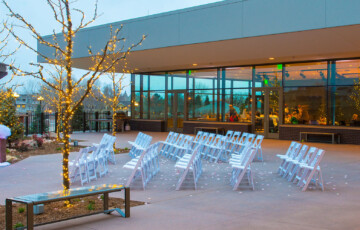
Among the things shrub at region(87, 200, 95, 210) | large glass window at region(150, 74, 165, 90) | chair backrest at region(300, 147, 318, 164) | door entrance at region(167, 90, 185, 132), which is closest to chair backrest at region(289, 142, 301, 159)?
chair backrest at region(300, 147, 318, 164)

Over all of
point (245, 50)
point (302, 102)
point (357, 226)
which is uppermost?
point (245, 50)

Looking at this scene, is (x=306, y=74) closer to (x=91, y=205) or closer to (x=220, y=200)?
(x=220, y=200)

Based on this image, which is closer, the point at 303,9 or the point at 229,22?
the point at 303,9

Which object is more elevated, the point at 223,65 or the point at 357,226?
the point at 223,65

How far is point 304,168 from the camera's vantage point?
812cm

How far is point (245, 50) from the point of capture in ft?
53.1

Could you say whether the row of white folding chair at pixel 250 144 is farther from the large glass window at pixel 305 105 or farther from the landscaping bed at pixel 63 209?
the large glass window at pixel 305 105

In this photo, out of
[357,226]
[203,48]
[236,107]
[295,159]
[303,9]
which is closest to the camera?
[357,226]

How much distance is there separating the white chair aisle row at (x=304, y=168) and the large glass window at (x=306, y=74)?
989cm

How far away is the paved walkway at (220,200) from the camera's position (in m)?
5.32

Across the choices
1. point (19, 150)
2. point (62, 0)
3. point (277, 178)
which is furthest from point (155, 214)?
point (19, 150)

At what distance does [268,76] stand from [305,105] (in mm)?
2531

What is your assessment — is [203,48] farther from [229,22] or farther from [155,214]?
[155,214]

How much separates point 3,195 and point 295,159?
6064mm
